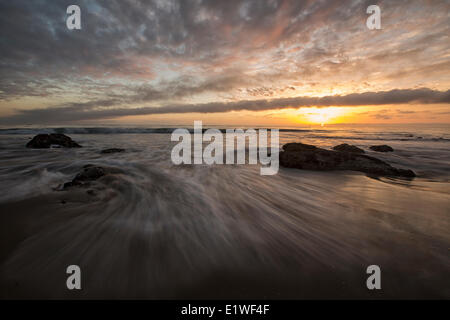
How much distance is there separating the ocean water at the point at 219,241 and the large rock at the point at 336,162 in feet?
6.22

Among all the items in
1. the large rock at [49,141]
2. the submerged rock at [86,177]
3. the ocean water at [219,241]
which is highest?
the large rock at [49,141]

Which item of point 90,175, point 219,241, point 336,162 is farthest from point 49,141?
point 336,162

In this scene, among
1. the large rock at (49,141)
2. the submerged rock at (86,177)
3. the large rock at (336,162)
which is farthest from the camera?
the large rock at (49,141)

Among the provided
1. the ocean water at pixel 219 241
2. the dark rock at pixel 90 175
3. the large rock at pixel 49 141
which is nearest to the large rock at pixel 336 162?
the ocean water at pixel 219 241

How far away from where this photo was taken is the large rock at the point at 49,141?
9.99 meters

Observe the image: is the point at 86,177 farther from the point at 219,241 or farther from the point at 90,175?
the point at 219,241

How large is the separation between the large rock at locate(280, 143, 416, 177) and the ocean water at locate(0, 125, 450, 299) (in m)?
1.90

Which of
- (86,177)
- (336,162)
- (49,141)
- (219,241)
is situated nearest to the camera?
(219,241)

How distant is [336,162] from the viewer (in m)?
6.52

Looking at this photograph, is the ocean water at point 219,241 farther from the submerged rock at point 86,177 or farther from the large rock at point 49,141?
the large rock at point 49,141

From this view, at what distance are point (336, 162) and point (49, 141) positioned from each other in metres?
14.6

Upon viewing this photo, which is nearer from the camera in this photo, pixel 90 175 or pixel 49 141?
pixel 90 175

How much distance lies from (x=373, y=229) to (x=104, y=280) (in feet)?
10.9
